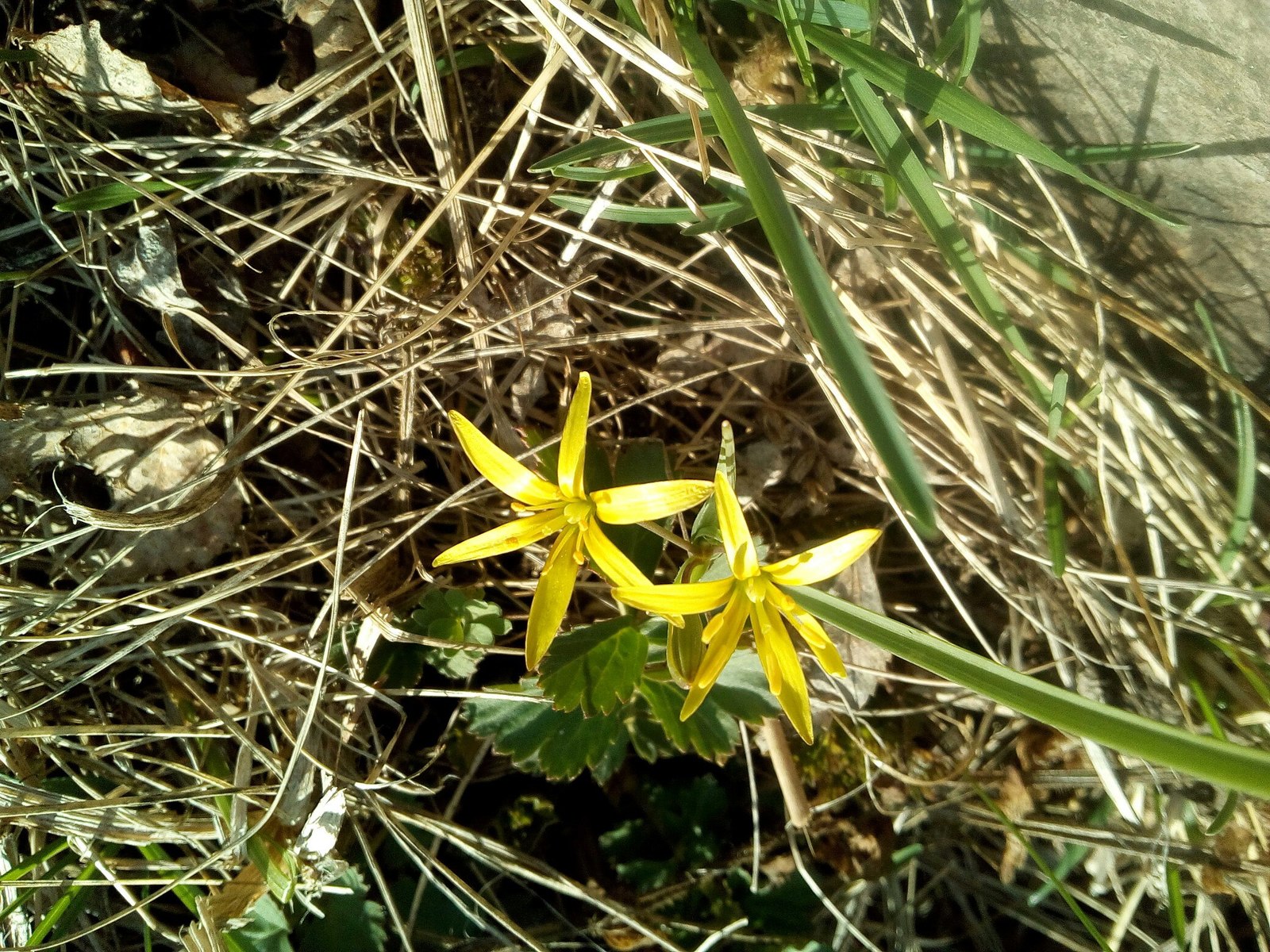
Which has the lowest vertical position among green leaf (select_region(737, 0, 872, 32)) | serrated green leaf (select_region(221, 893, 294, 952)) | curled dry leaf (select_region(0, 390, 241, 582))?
serrated green leaf (select_region(221, 893, 294, 952))

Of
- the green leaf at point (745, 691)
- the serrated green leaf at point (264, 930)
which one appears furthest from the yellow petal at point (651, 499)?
the serrated green leaf at point (264, 930)

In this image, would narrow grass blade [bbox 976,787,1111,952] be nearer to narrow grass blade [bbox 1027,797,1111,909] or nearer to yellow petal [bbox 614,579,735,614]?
narrow grass blade [bbox 1027,797,1111,909]

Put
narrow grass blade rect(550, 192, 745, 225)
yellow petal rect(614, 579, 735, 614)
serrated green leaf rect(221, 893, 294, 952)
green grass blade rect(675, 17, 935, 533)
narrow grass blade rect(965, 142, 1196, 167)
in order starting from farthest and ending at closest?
serrated green leaf rect(221, 893, 294, 952) → narrow grass blade rect(550, 192, 745, 225) → narrow grass blade rect(965, 142, 1196, 167) → yellow petal rect(614, 579, 735, 614) → green grass blade rect(675, 17, 935, 533)

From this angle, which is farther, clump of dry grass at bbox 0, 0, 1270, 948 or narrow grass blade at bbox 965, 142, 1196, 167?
clump of dry grass at bbox 0, 0, 1270, 948

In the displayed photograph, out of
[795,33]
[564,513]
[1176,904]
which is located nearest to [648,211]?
[795,33]

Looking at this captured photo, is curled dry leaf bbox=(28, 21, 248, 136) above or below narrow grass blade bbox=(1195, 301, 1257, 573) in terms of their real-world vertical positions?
above

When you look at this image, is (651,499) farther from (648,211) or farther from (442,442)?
(442,442)

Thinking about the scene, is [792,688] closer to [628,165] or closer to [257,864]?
[628,165]

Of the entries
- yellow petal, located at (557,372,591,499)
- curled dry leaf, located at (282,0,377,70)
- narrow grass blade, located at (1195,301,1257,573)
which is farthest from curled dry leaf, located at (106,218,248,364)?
narrow grass blade, located at (1195,301,1257,573)
